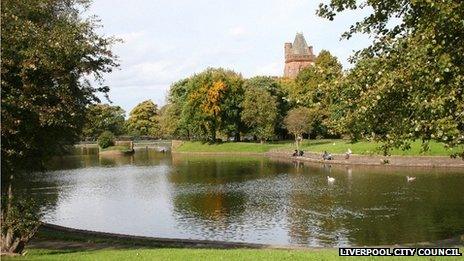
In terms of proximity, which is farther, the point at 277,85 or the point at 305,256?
the point at 277,85

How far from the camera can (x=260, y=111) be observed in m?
87.8

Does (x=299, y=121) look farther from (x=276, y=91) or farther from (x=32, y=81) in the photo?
(x=32, y=81)

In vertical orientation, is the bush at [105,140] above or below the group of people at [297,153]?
above

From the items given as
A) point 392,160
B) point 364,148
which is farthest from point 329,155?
point 392,160

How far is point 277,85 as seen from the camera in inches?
4011

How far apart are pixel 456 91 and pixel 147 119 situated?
444ft

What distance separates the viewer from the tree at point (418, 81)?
11078 millimetres

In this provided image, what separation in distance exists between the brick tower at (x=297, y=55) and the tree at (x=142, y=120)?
42293 millimetres

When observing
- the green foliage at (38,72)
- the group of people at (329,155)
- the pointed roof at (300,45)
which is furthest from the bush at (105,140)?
the green foliage at (38,72)

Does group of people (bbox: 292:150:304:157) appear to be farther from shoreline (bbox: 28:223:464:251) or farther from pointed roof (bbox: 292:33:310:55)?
pointed roof (bbox: 292:33:310:55)

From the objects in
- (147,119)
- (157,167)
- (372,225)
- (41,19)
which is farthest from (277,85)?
(41,19)

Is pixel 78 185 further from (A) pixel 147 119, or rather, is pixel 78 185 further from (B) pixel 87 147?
(A) pixel 147 119

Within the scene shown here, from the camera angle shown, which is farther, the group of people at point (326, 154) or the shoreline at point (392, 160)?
the group of people at point (326, 154)

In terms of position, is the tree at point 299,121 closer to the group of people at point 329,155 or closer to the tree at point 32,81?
the group of people at point 329,155
